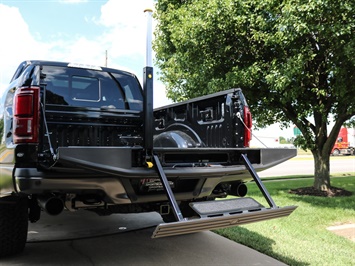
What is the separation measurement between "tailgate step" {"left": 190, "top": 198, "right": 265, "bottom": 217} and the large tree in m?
4.03

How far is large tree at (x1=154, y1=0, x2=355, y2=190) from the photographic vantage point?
20.7ft

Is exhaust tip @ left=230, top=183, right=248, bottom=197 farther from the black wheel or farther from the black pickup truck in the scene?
the black wheel

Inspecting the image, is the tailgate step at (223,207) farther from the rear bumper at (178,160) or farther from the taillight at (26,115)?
the taillight at (26,115)

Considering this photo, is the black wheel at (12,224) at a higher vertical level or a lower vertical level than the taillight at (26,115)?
lower

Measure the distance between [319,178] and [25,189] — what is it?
7.43 m

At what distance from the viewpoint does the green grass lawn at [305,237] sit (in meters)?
3.94

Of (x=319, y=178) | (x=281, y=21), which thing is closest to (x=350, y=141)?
(x=319, y=178)

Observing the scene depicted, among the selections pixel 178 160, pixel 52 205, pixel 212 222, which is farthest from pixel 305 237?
pixel 52 205

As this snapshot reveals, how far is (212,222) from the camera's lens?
270cm

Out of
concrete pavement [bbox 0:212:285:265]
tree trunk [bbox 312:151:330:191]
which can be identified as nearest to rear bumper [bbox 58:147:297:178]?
concrete pavement [bbox 0:212:285:265]

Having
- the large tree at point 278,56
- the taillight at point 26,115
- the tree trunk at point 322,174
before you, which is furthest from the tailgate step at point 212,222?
the tree trunk at point 322,174

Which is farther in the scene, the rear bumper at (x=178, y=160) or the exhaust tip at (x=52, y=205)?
the exhaust tip at (x=52, y=205)

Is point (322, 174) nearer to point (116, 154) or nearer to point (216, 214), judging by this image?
point (216, 214)

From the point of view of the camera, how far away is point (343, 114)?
7867 millimetres
